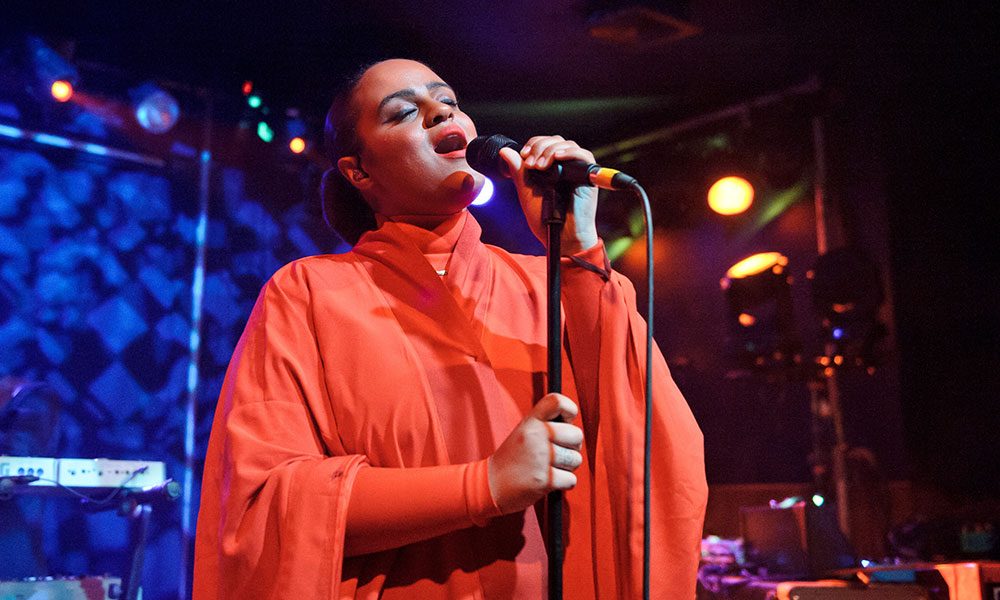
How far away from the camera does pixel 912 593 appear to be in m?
3.05

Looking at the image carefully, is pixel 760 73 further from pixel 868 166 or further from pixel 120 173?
pixel 120 173

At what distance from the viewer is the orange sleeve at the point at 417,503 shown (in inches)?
51.7

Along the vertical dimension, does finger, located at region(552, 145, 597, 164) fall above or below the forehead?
below

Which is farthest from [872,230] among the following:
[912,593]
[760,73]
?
[912,593]

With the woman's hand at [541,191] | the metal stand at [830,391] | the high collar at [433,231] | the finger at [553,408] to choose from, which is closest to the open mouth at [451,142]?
the high collar at [433,231]

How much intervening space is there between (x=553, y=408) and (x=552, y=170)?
348 millimetres

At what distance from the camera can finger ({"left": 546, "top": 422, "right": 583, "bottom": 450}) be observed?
1.28 metres

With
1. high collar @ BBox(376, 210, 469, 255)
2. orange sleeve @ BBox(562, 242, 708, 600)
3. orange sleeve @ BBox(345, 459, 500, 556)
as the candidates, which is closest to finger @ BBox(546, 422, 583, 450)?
orange sleeve @ BBox(345, 459, 500, 556)

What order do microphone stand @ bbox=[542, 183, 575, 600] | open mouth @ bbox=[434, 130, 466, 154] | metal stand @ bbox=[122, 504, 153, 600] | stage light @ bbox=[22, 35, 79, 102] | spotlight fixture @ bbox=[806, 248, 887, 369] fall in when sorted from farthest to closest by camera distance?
stage light @ bbox=[22, 35, 79, 102] < spotlight fixture @ bbox=[806, 248, 887, 369] < metal stand @ bbox=[122, 504, 153, 600] < open mouth @ bbox=[434, 130, 466, 154] < microphone stand @ bbox=[542, 183, 575, 600]

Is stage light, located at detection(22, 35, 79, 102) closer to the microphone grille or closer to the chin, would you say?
the chin

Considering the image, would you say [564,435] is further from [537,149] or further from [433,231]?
[433,231]

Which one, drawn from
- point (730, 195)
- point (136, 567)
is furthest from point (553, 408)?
point (730, 195)

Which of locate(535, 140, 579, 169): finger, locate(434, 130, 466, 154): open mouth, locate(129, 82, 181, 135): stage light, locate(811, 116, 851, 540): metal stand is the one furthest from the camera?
locate(129, 82, 181, 135): stage light

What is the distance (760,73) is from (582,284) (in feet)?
16.3
